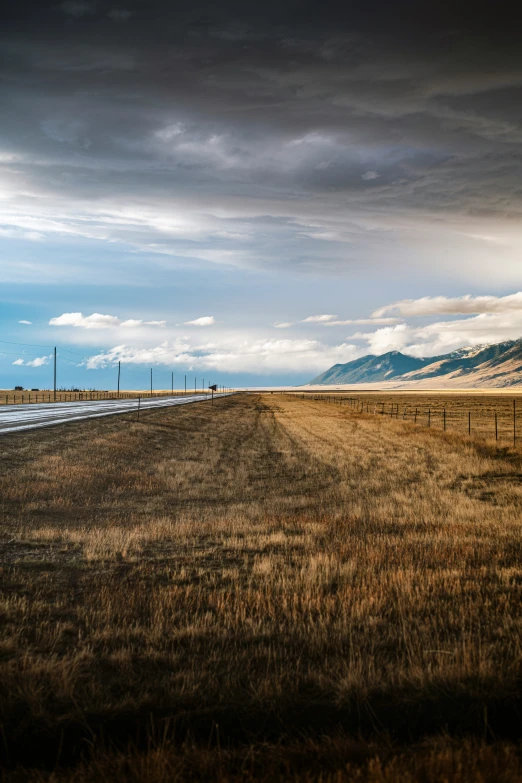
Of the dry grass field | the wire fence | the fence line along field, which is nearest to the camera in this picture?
the dry grass field

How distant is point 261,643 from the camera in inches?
244

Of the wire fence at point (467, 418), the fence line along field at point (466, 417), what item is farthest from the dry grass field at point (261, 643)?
the fence line along field at point (466, 417)

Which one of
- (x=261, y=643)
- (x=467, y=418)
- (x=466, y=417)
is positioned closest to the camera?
(x=261, y=643)

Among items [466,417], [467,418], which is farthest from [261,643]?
[466,417]

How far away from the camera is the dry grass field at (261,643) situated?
425cm

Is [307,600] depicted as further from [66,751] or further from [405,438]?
[405,438]

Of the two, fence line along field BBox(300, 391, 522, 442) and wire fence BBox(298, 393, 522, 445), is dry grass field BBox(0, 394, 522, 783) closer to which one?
wire fence BBox(298, 393, 522, 445)

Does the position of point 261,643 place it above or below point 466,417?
above

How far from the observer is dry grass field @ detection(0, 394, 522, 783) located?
4250 millimetres

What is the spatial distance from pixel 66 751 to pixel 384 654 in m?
3.49

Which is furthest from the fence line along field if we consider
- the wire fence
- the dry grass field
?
the dry grass field

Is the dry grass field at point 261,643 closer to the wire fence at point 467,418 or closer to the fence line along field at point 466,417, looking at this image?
the wire fence at point 467,418

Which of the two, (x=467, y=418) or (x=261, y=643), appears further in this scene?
(x=467, y=418)

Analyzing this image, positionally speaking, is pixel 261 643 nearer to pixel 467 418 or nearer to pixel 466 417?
pixel 467 418
